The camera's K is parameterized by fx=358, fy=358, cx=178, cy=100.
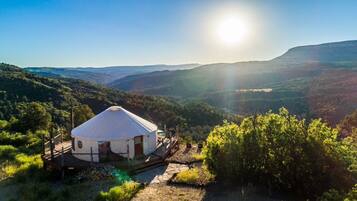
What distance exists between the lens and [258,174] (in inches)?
559

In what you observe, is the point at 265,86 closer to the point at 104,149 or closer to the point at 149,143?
the point at 149,143

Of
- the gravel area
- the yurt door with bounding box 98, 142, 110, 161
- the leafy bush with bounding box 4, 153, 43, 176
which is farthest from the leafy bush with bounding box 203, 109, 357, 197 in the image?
the leafy bush with bounding box 4, 153, 43, 176

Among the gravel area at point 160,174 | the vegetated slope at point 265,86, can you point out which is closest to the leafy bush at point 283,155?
the gravel area at point 160,174

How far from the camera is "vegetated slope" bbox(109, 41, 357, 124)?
77.3 meters

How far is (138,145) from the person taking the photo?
19188mm

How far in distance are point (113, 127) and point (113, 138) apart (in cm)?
91

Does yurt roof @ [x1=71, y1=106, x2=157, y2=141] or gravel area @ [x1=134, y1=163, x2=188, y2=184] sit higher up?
yurt roof @ [x1=71, y1=106, x2=157, y2=141]

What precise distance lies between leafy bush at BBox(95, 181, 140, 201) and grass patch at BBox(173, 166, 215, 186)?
215 cm

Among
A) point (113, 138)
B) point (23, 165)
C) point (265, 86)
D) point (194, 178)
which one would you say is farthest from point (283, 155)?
point (265, 86)

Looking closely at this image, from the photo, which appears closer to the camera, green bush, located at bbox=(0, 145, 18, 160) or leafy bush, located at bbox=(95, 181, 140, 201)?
leafy bush, located at bbox=(95, 181, 140, 201)

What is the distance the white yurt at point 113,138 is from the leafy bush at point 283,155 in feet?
17.0

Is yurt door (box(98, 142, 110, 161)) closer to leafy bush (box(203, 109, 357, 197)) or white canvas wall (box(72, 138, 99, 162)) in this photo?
white canvas wall (box(72, 138, 99, 162))

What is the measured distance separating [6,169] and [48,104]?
118ft

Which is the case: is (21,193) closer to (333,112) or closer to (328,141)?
(328,141)
